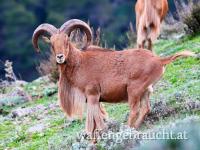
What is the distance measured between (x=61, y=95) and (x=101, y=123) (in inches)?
33.1

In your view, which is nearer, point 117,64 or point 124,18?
point 117,64

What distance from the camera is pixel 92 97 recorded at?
33.8 ft

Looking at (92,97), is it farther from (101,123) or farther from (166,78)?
(166,78)

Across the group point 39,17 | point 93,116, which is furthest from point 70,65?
point 39,17

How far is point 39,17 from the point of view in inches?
2424

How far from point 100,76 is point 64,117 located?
10.3 ft

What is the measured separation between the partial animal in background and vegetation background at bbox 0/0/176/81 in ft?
128

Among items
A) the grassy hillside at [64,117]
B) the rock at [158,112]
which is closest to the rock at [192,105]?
the grassy hillside at [64,117]

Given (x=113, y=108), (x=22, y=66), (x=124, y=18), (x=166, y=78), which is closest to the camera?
(x=113, y=108)

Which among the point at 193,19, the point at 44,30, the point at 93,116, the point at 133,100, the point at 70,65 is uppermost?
the point at 193,19

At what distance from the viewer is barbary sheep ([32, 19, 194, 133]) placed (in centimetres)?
1020

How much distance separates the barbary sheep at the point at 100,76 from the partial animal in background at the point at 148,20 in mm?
3401

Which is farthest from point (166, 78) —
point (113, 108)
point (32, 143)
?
point (32, 143)

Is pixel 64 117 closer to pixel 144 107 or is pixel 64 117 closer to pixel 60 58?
pixel 144 107
